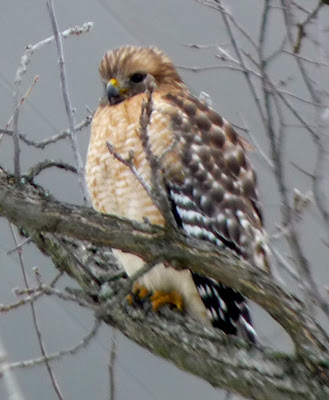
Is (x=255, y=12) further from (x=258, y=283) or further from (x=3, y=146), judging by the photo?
(x=258, y=283)

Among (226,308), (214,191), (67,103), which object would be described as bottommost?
(226,308)

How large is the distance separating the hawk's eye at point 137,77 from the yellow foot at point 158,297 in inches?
24.1

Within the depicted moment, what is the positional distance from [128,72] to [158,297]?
71cm

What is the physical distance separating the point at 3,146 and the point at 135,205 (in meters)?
1.74

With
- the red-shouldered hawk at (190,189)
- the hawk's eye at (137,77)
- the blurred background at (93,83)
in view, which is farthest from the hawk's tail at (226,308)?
the blurred background at (93,83)

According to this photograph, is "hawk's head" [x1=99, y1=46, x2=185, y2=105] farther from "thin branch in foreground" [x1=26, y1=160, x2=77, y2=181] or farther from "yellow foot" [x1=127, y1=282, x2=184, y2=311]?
"yellow foot" [x1=127, y1=282, x2=184, y2=311]

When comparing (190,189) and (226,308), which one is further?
(190,189)

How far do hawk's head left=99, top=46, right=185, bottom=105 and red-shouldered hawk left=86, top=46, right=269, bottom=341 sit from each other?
0.11 metres

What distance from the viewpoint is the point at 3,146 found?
4.17 m

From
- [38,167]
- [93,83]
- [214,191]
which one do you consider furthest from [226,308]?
[93,83]

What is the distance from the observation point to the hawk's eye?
9.32 ft

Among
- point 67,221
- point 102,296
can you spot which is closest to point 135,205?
point 102,296

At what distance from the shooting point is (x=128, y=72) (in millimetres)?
2818

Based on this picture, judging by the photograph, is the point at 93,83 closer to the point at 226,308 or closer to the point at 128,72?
the point at 128,72
